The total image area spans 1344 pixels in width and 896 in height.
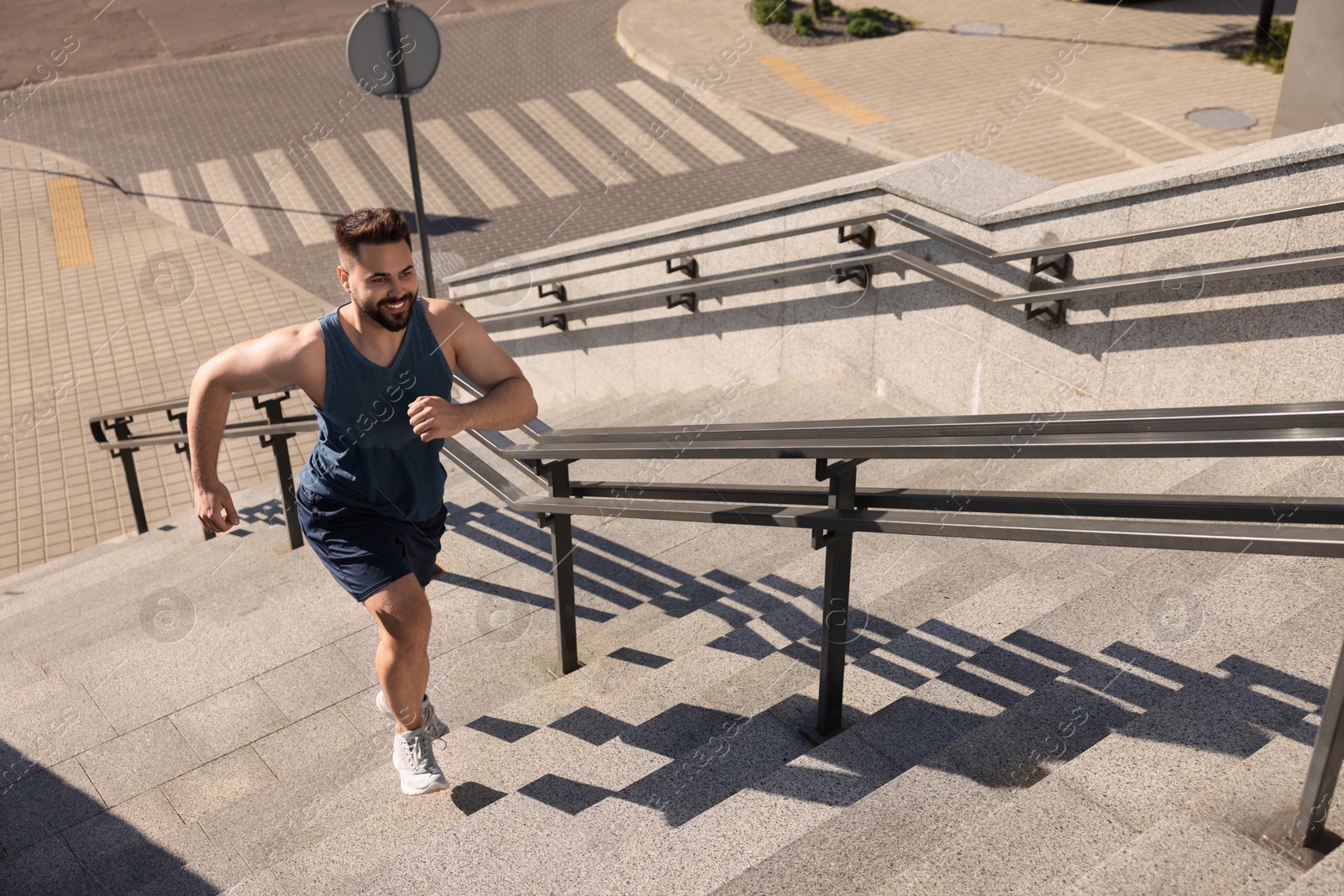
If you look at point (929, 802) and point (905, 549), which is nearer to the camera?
point (929, 802)

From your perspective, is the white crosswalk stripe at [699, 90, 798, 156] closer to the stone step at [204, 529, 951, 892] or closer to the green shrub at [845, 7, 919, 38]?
the green shrub at [845, 7, 919, 38]

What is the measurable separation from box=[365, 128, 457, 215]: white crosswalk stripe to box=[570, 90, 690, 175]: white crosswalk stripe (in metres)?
2.59

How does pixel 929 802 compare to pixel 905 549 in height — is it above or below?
above

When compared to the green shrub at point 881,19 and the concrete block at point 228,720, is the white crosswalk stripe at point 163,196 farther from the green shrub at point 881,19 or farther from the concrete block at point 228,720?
the concrete block at point 228,720

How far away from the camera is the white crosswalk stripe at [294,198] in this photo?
1428 cm

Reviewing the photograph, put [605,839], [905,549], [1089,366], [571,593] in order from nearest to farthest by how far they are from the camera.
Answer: [605,839] → [571,593] → [905,549] → [1089,366]

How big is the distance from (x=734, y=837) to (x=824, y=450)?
979mm

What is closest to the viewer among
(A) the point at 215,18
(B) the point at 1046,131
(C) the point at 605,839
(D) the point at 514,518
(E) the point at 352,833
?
(C) the point at 605,839

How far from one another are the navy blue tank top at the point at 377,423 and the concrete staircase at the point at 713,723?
3.10 ft

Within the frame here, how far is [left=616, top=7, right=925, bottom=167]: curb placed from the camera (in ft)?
47.2

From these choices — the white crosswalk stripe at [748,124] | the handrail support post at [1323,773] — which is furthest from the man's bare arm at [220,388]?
the white crosswalk stripe at [748,124]

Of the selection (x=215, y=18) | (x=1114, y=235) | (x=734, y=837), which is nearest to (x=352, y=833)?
(x=734, y=837)

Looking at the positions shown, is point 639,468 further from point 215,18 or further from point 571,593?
point 215,18

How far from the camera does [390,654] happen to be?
337 centimetres
